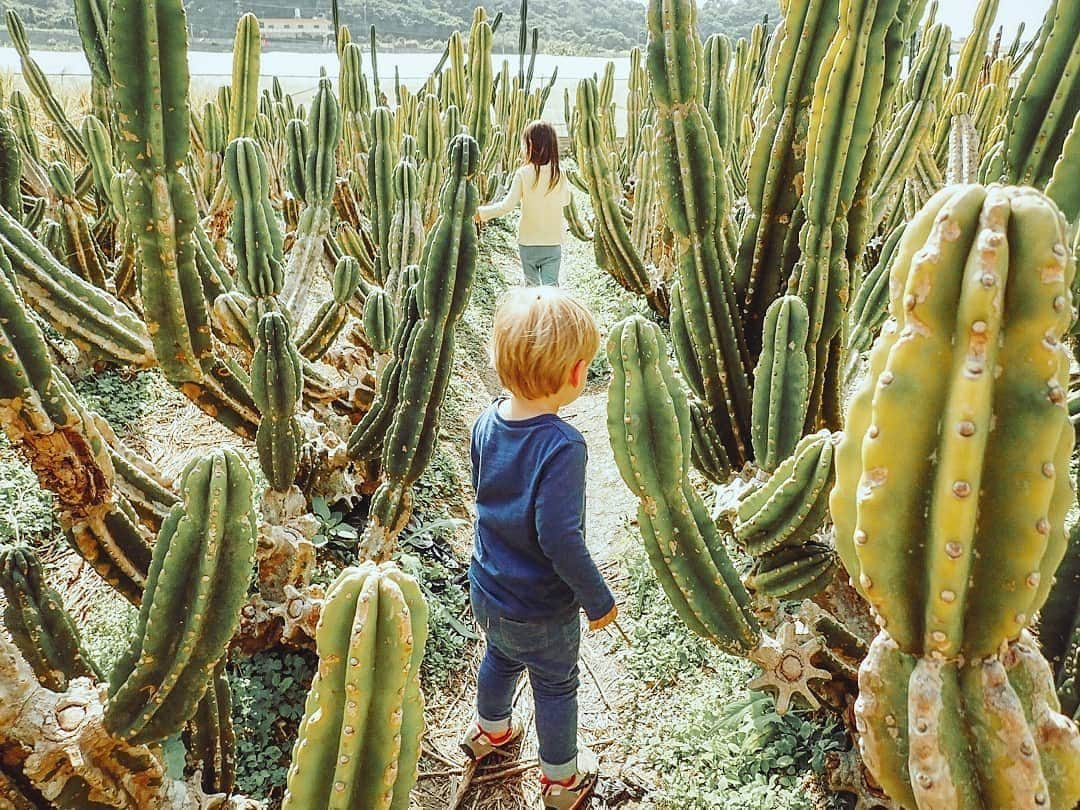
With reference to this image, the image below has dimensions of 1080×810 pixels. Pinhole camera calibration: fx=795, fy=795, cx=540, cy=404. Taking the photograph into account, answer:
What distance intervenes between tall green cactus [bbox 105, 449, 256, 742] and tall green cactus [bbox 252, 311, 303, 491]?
97 centimetres

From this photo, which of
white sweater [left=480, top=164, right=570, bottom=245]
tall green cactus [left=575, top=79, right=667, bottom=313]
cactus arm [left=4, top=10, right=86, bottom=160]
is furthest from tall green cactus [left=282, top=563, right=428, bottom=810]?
cactus arm [left=4, top=10, right=86, bottom=160]

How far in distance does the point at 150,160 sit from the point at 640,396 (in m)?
1.37

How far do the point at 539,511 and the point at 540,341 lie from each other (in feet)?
1.34

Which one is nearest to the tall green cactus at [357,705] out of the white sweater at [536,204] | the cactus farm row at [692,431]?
the cactus farm row at [692,431]

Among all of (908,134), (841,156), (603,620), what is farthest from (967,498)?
(908,134)

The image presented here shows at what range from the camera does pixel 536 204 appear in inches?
205

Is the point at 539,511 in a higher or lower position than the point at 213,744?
higher

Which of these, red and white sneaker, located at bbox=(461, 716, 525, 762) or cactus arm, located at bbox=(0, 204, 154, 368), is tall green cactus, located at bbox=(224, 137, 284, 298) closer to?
cactus arm, located at bbox=(0, 204, 154, 368)

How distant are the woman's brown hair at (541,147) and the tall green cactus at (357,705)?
4.23 meters

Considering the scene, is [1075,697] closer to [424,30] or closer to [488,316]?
[488,316]

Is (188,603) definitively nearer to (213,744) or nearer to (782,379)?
(213,744)

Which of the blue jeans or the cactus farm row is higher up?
the cactus farm row

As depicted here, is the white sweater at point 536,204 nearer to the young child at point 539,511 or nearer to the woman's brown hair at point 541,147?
the woman's brown hair at point 541,147

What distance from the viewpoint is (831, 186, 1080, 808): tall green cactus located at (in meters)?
0.87
